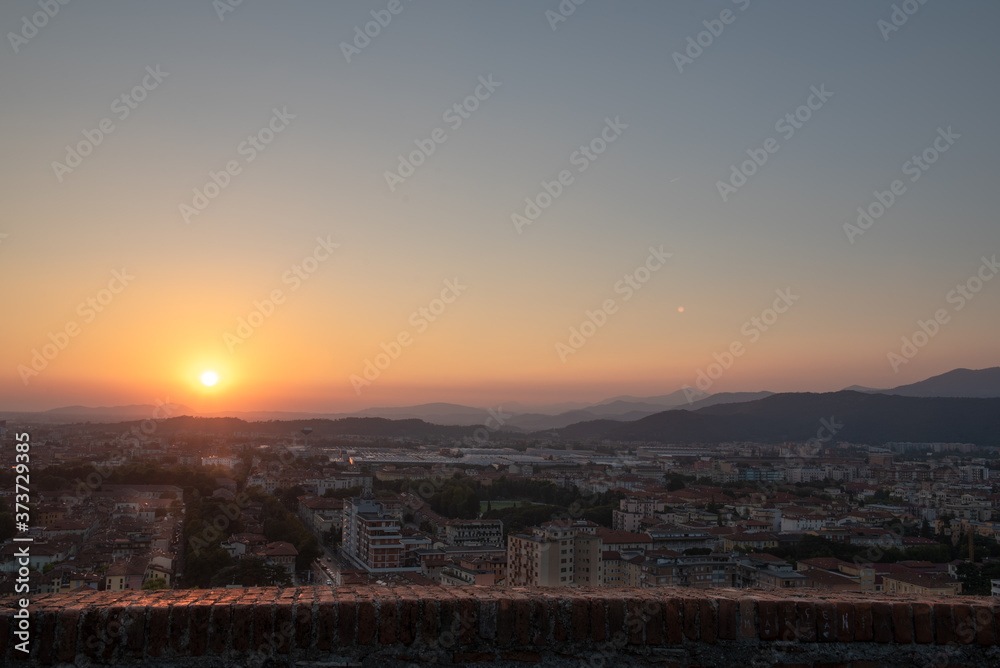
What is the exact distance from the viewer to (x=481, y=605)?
5.37 ft

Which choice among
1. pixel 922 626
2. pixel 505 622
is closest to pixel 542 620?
pixel 505 622

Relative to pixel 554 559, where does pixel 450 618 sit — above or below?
above

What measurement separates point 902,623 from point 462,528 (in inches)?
1090

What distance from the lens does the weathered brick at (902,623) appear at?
1665 mm

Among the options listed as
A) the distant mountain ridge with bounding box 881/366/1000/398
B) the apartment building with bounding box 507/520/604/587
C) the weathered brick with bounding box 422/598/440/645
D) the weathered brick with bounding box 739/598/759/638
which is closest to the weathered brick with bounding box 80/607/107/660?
the weathered brick with bounding box 422/598/440/645

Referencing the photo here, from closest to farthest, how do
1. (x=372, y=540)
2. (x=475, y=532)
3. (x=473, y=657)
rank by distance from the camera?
(x=473, y=657) < (x=372, y=540) < (x=475, y=532)

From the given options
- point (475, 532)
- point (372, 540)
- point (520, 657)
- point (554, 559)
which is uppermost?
point (520, 657)

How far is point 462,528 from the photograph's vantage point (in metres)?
28.4

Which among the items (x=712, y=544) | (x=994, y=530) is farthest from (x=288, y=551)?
(x=994, y=530)

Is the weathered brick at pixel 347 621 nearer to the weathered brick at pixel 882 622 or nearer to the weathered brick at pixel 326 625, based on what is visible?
the weathered brick at pixel 326 625

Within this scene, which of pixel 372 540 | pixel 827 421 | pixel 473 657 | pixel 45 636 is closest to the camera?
pixel 45 636

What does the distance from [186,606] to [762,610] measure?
4.20ft

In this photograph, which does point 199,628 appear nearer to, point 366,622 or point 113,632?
point 113,632

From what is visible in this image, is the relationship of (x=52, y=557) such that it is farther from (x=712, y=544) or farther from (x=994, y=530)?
(x=994, y=530)
